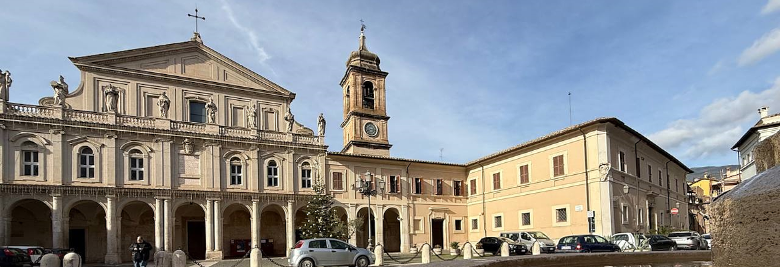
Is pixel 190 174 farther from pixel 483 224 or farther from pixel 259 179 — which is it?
pixel 483 224

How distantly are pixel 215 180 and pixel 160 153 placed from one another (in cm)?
359

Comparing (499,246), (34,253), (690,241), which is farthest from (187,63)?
(690,241)

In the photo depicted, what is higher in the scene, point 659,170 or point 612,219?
point 659,170

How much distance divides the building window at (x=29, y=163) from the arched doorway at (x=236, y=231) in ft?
34.3

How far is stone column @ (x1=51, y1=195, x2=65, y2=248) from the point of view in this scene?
26.8 metres

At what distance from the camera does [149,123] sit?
1219 inches

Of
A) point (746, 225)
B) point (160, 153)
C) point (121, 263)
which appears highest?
point (160, 153)

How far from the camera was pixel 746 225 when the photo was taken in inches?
98.1

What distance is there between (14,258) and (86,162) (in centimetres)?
911

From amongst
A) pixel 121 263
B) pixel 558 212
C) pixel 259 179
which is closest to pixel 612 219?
pixel 558 212

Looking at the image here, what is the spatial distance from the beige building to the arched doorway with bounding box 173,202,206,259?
103mm

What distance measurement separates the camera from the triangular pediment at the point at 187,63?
3112 cm

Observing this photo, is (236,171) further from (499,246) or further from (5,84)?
(499,246)

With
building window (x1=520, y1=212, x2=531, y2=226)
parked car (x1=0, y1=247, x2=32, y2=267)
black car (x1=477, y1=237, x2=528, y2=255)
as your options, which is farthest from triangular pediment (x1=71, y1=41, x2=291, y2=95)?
building window (x1=520, y1=212, x2=531, y2=226)
